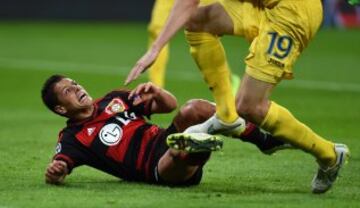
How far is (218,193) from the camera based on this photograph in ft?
23.2

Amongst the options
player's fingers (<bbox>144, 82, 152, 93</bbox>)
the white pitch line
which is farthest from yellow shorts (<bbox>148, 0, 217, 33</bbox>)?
player's fingers (<bbox>144, 82, 152, 93</bbox>)

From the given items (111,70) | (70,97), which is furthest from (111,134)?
(111,70)

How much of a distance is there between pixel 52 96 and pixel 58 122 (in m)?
4.52

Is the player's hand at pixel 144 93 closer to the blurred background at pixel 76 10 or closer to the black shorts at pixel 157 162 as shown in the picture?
the black shorts at pixel 157 162

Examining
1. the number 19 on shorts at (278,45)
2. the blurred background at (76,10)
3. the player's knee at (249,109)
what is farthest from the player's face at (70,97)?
the blurred background at (76,10)

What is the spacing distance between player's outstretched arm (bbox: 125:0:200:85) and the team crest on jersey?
0.72m

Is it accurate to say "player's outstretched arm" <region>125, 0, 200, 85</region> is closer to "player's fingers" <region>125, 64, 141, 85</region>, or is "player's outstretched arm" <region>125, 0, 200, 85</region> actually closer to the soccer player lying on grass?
"player's fingers" <region>125, 64, 141, 85</region>

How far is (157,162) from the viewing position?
23.9ft

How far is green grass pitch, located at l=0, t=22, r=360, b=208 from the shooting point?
6938 millimetres

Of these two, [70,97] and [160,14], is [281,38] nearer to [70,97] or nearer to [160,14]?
[70,97]

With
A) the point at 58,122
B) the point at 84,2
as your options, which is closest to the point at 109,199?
the point at 58,122

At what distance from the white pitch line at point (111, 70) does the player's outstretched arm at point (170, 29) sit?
26.4 feet

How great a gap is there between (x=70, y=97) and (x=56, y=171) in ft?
1.63

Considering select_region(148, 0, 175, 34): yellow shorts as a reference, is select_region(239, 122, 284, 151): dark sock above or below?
above
